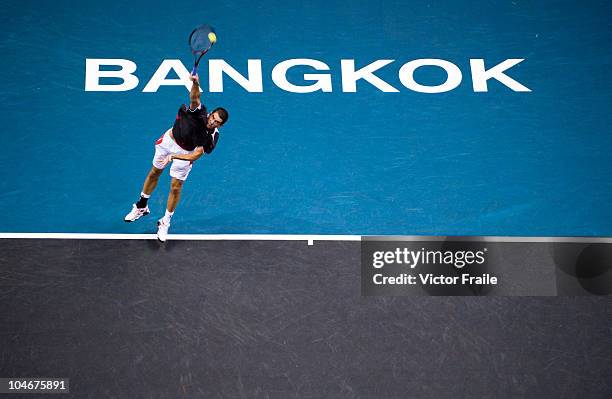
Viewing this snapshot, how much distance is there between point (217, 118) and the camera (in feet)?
29.4

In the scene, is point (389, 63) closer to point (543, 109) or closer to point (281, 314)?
point (543, 109)

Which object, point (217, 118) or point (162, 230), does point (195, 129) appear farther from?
point (162, 230)

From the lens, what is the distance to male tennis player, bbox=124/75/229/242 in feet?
29.7

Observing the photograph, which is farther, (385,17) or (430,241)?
(385,17)

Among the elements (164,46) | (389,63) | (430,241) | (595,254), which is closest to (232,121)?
(164,46)

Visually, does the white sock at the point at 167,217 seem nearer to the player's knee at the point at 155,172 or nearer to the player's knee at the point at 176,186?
the player's knee at the point at 176,186

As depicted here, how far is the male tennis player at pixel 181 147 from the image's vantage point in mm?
9055

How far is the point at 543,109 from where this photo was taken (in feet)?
36.7

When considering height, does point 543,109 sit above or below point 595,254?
above

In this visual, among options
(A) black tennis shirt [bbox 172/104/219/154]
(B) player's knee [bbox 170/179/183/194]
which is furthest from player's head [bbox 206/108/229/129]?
(B) player's knee [bbox 170/179/183/194]

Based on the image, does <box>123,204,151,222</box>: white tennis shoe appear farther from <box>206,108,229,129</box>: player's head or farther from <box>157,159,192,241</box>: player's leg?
<box>206,108,229,129</box>: player's head

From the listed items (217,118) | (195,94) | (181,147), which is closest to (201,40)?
(195,94)

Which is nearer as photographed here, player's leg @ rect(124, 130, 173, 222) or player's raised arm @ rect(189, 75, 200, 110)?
player's raised arm @ rect(189, 75, 200, 110)

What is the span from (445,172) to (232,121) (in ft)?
10.4
